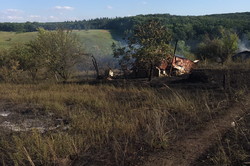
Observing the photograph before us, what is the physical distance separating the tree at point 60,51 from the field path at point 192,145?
11831 millimetres

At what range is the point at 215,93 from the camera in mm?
8742

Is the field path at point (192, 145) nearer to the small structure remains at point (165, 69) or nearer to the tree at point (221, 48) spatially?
the small structure remains at point (165, 69)

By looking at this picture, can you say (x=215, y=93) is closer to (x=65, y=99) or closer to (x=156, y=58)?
(x=156, y=58)

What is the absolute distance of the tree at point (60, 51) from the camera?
15945mm

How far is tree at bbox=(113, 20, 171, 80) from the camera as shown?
37.3 feet

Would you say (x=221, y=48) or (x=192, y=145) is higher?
(x=221, y=48)

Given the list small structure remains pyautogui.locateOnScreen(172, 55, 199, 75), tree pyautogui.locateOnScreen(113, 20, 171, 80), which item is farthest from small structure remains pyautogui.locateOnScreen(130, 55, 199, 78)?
tree pyautogui.locateOnScreen(113, 20, 171, 80)

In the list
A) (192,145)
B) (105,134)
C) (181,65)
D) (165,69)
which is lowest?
(105,134)

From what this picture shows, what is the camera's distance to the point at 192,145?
488 centimetres

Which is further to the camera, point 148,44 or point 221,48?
point 221,48

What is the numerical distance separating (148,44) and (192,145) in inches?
285

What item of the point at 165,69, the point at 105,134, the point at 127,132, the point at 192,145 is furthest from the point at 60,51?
the point at 192,145

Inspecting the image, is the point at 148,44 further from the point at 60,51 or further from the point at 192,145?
the point at 192,145

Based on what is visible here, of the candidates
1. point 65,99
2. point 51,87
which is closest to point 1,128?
point 65,99
